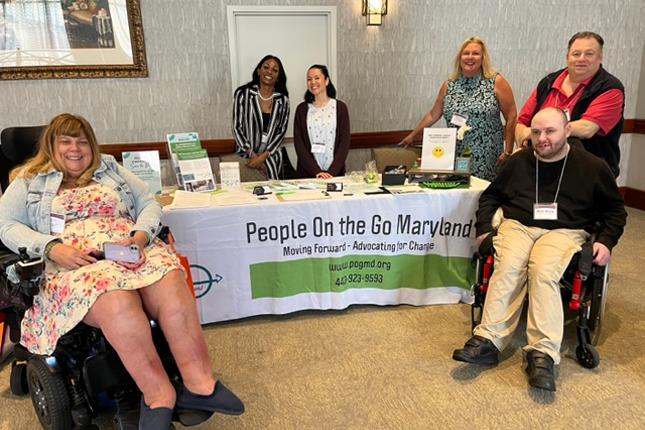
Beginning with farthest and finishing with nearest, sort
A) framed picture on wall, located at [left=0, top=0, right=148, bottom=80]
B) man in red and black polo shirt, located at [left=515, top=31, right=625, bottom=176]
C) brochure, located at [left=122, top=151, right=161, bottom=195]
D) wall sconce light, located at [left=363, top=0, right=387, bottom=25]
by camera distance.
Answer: wall sconce light, located at [left=363, top=0, right=387, bottom=25] → framed picture on wall, located at [left=0, top=0, right=148, bottom=80] → brochure, located at [left=122, top=151, right=161, bottom=195] → man in red and black polo shirt, located at [left=515, top=31, right=625, bottom=176]

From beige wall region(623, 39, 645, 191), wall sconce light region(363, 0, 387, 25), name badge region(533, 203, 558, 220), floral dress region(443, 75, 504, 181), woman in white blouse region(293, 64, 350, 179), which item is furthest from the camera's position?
beige wall region(623, 39, 645, 191)

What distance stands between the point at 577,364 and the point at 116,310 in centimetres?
201

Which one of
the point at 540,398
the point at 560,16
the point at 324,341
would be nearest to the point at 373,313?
the point at 324,341

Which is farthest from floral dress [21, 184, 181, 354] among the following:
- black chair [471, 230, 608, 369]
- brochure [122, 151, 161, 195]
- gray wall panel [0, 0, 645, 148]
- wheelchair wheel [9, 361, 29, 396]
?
gray wall panel [0, 0, 645, 148]

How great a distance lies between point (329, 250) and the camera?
2750 mm

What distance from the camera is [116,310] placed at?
1.68m

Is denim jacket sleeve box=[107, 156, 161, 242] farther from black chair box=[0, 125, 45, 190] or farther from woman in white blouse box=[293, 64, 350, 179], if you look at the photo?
woman in white blouse box=[293, 64, 350, 179]

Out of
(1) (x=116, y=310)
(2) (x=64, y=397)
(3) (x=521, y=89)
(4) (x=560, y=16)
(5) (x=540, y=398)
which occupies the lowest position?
(5) (x=540, y=398)

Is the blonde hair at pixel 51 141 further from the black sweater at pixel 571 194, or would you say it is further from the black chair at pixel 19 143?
the black sweater at pixel 571 194

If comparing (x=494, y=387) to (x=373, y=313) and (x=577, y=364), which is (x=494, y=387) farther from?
(x=373, y=313)

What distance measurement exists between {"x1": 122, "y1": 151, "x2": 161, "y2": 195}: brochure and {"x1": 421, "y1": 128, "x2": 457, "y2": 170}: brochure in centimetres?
156

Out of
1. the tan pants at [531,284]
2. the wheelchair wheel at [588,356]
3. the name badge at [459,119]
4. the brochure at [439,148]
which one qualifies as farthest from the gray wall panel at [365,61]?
the wheelchair wheel at [588,356]

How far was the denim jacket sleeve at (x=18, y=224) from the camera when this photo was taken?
6.07 feet

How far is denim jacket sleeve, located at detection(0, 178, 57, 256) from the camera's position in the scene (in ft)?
6.07
